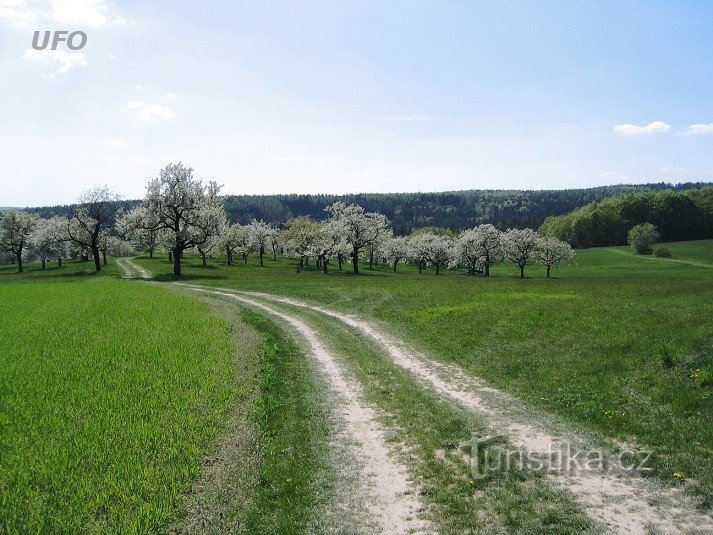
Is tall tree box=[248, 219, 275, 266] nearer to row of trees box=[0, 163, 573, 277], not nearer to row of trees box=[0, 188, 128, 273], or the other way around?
row of trees box=[0, 163, 573, 277]

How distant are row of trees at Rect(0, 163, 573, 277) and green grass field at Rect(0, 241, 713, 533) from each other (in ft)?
125

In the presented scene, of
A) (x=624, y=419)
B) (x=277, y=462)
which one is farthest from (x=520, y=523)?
(x=624, y=419)

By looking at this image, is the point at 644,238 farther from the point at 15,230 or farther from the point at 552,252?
the point at 15,230

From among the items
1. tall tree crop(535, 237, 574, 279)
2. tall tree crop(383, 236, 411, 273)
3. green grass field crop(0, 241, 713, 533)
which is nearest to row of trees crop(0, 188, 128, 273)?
green grass field crop(0, 241, 713, 533)

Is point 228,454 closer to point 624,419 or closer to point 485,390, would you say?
point 485,390

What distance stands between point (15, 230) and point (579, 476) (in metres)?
123

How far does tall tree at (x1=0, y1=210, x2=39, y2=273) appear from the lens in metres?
101

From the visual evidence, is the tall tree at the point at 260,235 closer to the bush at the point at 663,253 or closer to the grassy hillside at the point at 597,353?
the grassy hillside at the point at 597,353

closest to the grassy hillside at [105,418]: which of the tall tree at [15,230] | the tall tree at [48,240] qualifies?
the tall tree at [48,240]

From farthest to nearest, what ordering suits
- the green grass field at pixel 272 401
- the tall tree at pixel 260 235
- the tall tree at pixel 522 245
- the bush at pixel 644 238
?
1. the bush at pixel 644 238
2. the tall tree at pixel 260 235
3. the tall tree at pixel 522 245
4. the green grass field at pixel 272 401

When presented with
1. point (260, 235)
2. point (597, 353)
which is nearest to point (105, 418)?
point (597, 353)

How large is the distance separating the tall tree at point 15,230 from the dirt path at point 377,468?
4360 inches

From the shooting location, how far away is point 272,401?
649 inches

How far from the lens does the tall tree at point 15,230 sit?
332ft
